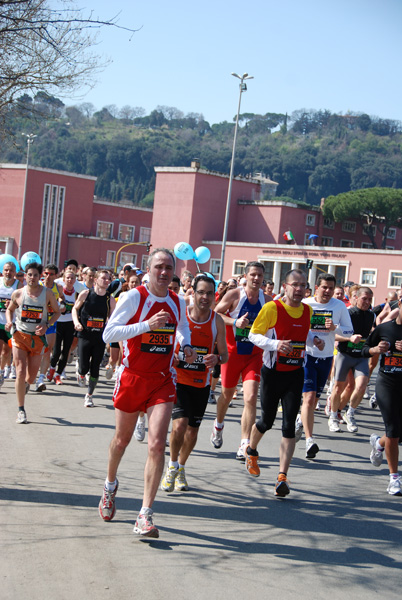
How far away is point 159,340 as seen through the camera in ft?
19.0

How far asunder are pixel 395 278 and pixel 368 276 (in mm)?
2287

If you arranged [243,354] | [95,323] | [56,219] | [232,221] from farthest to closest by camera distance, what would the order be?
[56,219], [232,221], [95,323], [243,354]

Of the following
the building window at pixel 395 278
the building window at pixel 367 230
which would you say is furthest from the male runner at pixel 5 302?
the building window at pixel 367 230

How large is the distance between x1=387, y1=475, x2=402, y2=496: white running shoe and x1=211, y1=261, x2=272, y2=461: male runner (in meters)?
1.57

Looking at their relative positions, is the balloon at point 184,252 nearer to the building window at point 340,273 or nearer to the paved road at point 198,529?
the paved road at point 198,529

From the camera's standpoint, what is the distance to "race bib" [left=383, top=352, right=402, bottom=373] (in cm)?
781

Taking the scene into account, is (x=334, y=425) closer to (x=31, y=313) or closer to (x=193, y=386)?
(x=31, y=313)

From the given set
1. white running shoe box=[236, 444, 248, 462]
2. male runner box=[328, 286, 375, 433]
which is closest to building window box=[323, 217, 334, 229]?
male runner box=[328, 286, 375, 433]

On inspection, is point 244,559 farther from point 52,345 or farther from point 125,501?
point 52,345

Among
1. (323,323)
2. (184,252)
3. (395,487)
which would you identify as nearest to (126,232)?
(184,252)

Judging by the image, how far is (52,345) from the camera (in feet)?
43.3

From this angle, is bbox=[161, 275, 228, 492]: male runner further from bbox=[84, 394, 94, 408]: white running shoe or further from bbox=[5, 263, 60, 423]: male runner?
bbox=[84, 394, 94, 408]: white running shoe

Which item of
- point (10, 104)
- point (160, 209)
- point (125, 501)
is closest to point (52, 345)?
point (10, 104)

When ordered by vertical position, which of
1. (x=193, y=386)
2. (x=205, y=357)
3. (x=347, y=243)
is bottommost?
(x=193, y=386)
